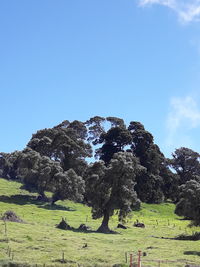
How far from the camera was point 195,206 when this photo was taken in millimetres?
58094

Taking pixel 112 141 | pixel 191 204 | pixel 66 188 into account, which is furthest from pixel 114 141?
pixel 191 204

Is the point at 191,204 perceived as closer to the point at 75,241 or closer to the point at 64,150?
the point at 75,241

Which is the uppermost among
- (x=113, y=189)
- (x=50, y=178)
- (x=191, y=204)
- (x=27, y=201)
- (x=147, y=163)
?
(x=147, y=163)

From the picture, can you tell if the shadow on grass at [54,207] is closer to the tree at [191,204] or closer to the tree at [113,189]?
the tree at [113,189]

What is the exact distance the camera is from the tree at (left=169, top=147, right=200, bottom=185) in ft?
427

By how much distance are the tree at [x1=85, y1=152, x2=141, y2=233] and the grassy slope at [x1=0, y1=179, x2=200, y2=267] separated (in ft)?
11.4

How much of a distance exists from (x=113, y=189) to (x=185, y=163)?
7290 cm

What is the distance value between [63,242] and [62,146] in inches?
2432

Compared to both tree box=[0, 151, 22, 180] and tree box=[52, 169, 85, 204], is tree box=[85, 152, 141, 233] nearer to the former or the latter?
tree box=[52, 169, 85, 204]

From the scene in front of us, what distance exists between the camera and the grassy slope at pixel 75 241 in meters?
36.1

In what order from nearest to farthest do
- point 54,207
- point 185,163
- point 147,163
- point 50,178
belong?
point 54,207 → point 50,178 → point 147,163 → point 185,163

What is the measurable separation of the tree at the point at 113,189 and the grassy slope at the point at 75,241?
3470mm

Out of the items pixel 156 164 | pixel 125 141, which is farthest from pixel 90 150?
pixel 156 164

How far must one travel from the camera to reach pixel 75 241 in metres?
45.4
